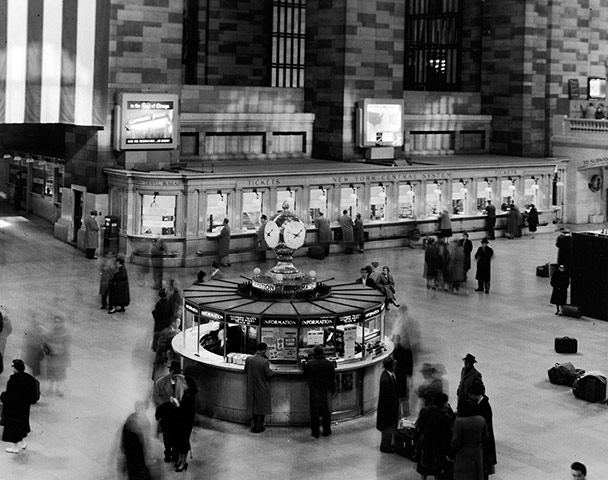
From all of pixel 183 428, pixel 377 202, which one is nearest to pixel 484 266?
pixel 377 202

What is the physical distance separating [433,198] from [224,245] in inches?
410

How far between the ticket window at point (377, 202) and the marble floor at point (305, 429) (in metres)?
4.36

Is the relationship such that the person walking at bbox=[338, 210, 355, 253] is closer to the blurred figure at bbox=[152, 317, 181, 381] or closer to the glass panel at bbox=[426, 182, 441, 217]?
the glass panel at bbox=[426, 182, 441, 217]

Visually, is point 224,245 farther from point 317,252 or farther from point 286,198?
point 286,198

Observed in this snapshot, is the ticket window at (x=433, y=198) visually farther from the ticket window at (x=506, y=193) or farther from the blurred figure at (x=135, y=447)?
the blurred figure at (x=135, y=447)

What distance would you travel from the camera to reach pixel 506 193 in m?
41.5

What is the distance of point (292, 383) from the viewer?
1647 centimetres

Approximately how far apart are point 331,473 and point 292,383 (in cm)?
209

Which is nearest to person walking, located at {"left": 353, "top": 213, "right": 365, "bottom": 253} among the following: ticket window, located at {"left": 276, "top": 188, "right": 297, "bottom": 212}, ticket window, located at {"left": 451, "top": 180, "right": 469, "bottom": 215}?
ticket window, located at {"left": 276, "top": 188, "right": 297, "bottom": 212}

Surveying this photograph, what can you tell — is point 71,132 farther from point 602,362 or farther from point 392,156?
point 602,362

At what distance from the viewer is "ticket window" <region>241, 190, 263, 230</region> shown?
33.9m

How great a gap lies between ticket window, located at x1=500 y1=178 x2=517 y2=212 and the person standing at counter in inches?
1044

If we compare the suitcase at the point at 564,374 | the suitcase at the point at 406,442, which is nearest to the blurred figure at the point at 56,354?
the suitcase at the point at 406,442

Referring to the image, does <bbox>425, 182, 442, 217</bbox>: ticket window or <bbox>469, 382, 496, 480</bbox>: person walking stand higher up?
<bbox>425, 182, 442, 217</bbox>: ticket window
